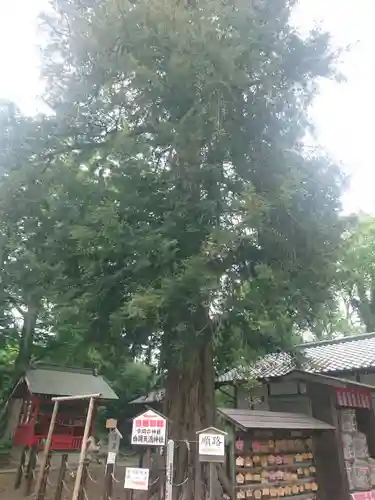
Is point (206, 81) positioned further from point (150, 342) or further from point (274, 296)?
point (150, 342)

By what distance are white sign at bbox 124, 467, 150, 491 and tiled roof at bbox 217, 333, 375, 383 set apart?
3558mm

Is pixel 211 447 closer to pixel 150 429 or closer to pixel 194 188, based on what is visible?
pixel 150 429

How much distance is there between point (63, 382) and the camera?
13773mm

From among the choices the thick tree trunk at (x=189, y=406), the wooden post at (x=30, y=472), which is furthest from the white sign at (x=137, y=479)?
the wooden post at (x=30, y=472)

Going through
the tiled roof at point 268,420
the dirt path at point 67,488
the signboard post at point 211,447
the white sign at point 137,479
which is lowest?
the dirt path at point 67,488

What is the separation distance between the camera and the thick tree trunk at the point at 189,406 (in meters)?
6.87

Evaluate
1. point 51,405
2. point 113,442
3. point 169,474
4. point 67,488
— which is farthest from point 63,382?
point 169,474

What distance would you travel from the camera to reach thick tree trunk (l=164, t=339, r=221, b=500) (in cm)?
687

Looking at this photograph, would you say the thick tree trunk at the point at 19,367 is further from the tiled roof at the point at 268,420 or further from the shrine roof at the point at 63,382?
the tiled roof at the point at 268,420

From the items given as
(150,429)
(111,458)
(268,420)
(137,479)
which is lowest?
(137,479)

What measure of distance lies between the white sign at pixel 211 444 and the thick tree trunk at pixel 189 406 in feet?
2.79

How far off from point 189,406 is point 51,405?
8088mm

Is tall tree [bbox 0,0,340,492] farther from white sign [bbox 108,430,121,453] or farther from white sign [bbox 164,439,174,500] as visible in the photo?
white sign [bbox 108,430,121,453]

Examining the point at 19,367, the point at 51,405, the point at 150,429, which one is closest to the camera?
the point at 150,429
